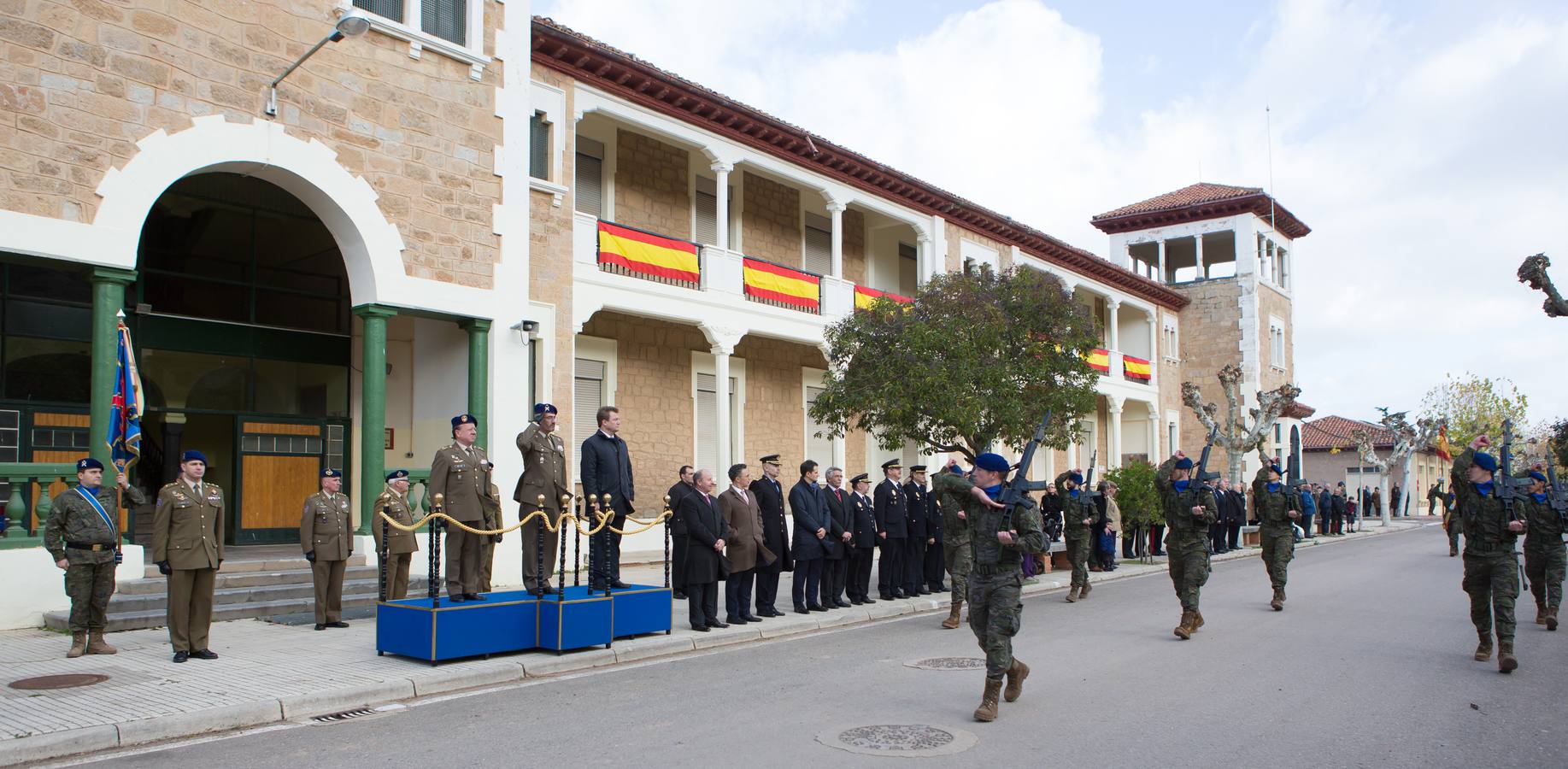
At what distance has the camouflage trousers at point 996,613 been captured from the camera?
7480 mm

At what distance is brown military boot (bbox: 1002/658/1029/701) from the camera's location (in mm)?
7719

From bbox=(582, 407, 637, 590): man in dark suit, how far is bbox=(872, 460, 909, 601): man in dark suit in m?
3.86

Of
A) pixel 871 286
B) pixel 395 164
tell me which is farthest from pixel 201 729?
pixel 871 286

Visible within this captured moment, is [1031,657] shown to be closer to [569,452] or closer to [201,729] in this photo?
[201,729]

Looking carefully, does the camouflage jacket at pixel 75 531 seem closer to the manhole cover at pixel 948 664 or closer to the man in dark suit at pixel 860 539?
the manhole cover at pixel 948 664

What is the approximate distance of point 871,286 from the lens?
91.0 feet

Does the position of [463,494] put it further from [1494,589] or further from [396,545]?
[1494,589]

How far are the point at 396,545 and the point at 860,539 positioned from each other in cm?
556

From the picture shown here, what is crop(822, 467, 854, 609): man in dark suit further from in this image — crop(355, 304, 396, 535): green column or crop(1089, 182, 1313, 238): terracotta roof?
crop(1089, 182, 1313, 238): terracotta roof

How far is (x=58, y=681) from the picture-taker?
8.38 m

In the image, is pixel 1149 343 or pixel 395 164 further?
pixel 1149 343

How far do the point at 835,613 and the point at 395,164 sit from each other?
802cm

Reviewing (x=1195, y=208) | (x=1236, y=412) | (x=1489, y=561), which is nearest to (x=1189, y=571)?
(x=1489, y=561)

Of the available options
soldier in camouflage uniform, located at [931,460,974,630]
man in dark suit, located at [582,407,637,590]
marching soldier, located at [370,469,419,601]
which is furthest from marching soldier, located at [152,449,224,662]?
soldier in camouflage uniform, located at [931,460,974,630]
